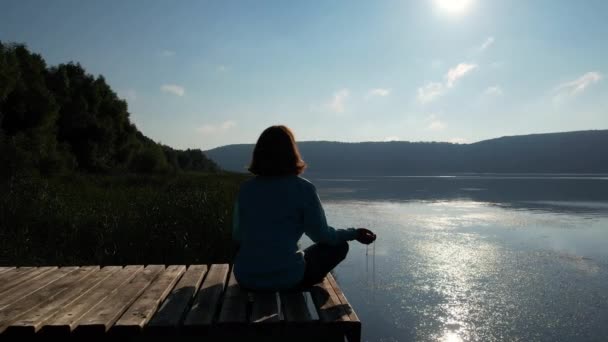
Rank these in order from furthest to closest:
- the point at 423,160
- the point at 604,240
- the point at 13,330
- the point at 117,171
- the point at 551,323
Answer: the point at 423,160 < the point at 117,171 < the point at 604,240 < the point at 551,323 < the point at 13,330

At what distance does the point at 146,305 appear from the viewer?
280cm

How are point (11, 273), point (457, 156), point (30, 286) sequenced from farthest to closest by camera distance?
1. point (457, 156)
2. point (11, 273)
3. point (30, 286)

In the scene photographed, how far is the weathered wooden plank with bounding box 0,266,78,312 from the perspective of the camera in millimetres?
2953

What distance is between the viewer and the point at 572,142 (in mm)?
103438

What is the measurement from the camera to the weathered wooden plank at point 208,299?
2521 millimetres

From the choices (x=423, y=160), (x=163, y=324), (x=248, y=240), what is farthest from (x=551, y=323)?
(x=423, y=160)

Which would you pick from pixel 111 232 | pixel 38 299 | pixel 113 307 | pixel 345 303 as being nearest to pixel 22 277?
pixel 38 299

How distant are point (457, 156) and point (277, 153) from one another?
389 feet

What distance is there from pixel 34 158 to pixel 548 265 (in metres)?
17.2

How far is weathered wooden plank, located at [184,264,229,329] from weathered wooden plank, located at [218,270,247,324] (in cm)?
6

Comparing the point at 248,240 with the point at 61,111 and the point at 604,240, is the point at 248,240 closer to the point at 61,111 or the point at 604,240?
the point at 604,240

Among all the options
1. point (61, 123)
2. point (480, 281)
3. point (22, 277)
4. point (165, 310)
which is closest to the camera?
point (165, 310)

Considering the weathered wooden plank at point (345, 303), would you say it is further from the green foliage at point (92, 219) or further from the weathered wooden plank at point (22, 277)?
the green foliage at point (92, 219)

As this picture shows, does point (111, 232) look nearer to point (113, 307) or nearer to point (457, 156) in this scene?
point (113, 307)
